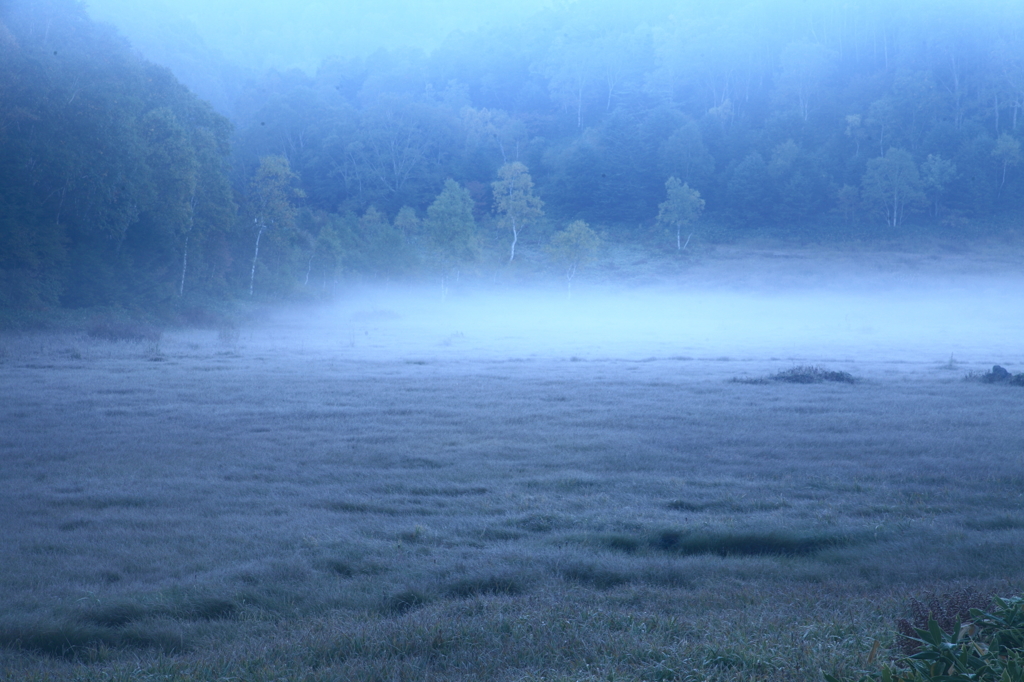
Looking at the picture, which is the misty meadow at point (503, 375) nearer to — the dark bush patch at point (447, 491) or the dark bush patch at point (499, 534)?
the dark bush patch at point (499, 534)

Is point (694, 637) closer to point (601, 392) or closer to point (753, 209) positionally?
point (601, 392)

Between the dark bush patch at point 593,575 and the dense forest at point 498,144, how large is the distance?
33.0 m

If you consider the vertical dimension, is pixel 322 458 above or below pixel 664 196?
below

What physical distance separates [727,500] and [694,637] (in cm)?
403

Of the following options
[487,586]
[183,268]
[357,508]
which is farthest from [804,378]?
[183,268]

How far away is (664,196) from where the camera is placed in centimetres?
8494

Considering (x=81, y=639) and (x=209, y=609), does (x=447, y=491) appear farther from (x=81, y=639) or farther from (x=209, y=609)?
(x=81, y=639)

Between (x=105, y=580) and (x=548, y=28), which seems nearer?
(x=105, y=580)

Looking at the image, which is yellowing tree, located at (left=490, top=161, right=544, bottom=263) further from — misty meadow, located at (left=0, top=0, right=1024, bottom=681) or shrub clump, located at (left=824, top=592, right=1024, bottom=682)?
shrub clump, located at (left=824, top=592, right=1024, bottom=682)

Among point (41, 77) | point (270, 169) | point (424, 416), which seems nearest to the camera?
point (424, 416)

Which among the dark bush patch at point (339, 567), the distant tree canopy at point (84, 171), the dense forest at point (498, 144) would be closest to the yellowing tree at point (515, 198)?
the dense forest at point (498, 144)

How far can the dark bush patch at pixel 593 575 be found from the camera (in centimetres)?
536

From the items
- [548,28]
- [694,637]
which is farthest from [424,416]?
[548,28]

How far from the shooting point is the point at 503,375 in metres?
18.6
